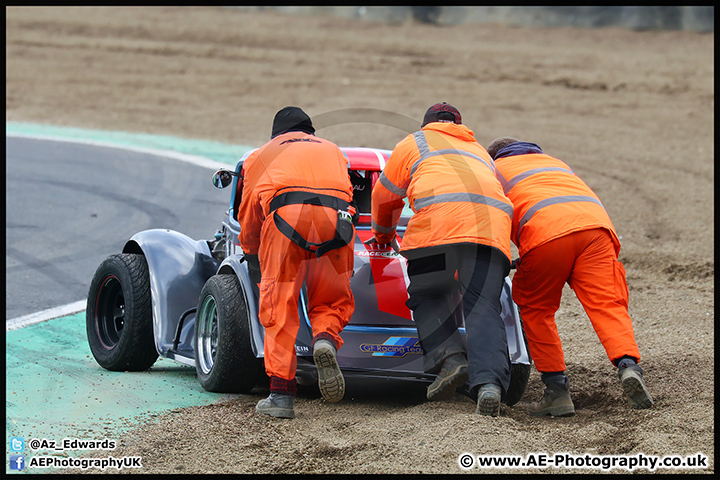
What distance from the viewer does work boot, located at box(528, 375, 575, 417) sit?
5215mm

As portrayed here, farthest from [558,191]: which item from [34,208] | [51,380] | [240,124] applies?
[240,124]

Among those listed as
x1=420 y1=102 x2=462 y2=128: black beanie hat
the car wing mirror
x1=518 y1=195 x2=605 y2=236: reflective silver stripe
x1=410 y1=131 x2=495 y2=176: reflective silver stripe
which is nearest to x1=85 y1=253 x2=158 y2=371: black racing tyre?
the car wing mirror

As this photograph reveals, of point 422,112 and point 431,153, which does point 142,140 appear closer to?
point 422,112

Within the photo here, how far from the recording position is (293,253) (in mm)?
4926

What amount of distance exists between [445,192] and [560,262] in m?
0.86

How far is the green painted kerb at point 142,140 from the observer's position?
51.0 feet

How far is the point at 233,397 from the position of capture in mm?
5477

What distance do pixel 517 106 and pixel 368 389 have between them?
14.0 m

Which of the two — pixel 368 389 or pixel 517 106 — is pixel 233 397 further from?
pixel 517 106

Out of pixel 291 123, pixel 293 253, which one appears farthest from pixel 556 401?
pixel 291 123

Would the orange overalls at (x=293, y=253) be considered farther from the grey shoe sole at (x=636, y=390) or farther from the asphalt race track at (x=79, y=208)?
the asphalt race track at (x=79, y=208)

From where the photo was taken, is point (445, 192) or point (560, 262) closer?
point (445, 192)

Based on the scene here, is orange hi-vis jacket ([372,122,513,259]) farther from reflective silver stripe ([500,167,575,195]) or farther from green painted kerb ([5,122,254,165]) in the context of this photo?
green painted kerb ([5,122,254,165])

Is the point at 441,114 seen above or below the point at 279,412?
above
